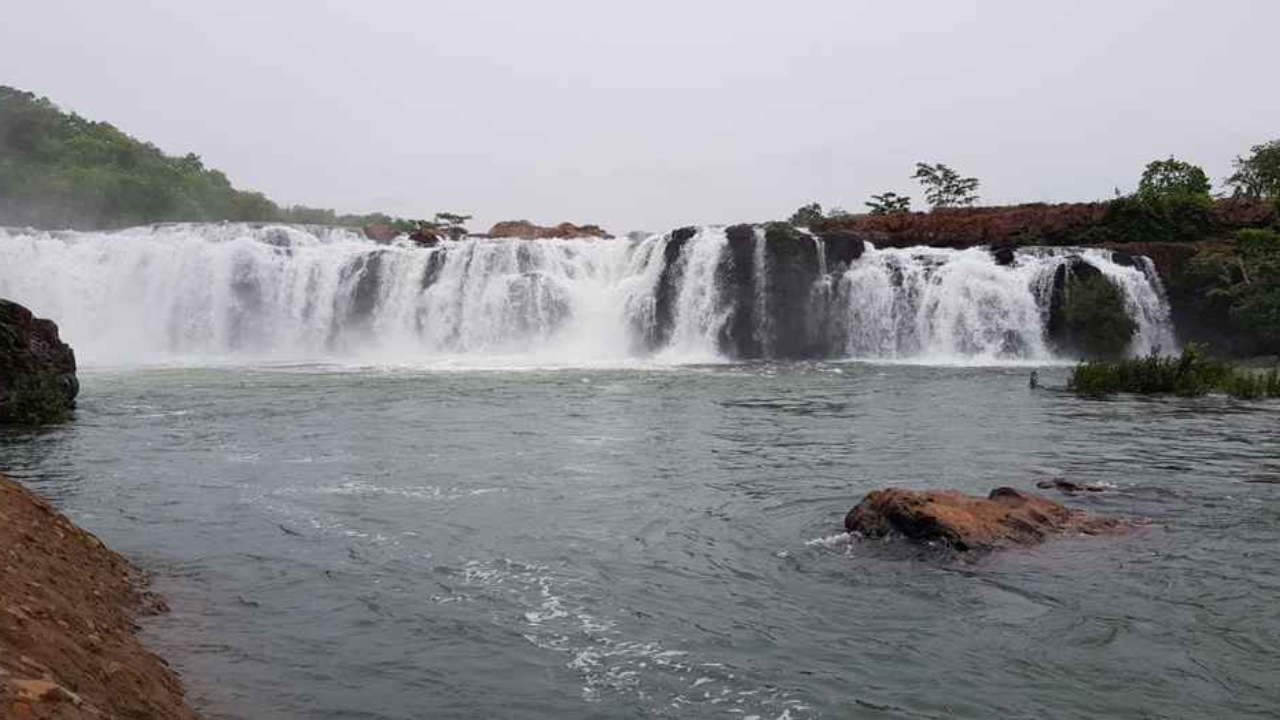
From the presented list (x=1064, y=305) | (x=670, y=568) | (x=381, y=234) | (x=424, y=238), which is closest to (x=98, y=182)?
(x=381, y=234)

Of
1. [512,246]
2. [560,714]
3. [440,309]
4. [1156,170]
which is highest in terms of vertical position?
[1156,170]

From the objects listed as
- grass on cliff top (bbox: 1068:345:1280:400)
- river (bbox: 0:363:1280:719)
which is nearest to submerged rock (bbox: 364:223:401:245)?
river (bbox: 0:363:1280:719)

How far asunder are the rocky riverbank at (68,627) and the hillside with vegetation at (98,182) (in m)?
57.1

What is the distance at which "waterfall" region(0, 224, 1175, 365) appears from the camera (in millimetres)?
30750

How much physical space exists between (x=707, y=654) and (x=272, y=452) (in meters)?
8.73

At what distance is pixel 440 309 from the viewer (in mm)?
33625

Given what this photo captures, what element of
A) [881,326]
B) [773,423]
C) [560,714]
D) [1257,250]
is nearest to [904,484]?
[773,423]

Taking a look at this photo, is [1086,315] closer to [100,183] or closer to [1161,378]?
[1161,378]

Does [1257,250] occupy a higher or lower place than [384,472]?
higher

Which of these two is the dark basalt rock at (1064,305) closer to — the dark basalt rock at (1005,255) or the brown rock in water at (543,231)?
the dark basalt rock at (1005,255)

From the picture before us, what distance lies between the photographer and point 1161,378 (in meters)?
19.0

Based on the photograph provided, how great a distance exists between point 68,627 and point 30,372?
40.5 feet

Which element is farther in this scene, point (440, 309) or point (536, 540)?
point (440, 309)

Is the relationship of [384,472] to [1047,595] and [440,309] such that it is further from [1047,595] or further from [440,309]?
[440,309]
